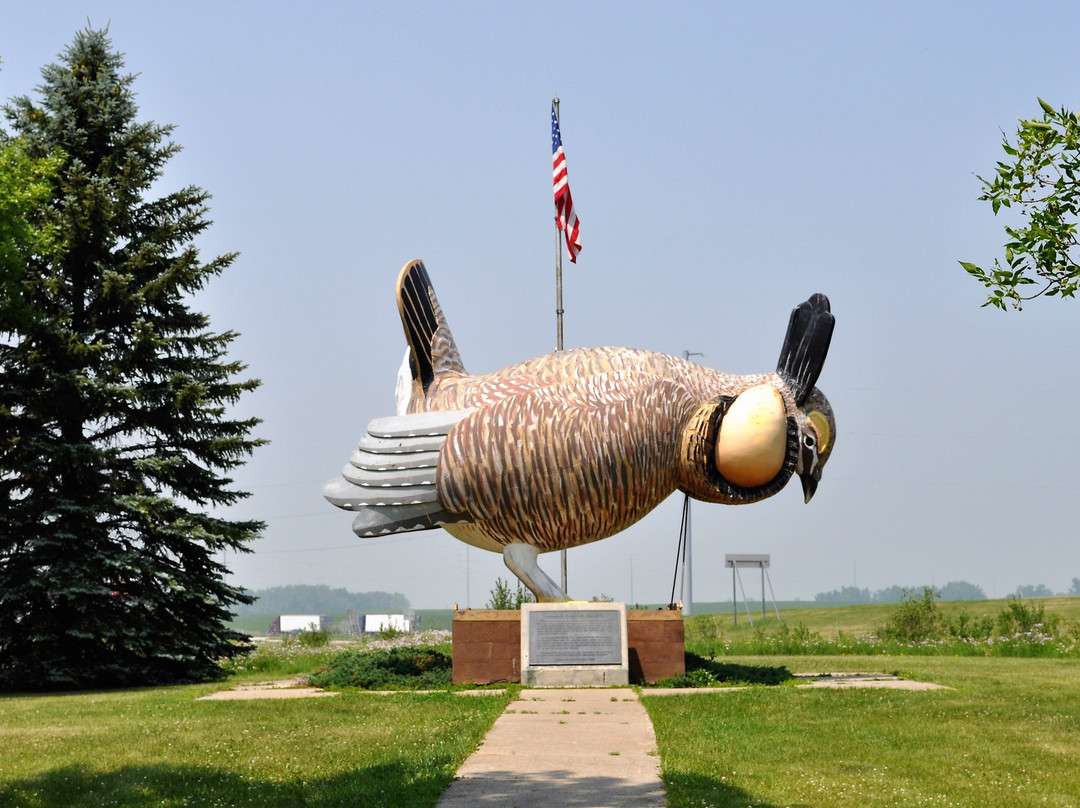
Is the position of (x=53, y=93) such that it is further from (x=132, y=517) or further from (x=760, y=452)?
(x=760, y=452)

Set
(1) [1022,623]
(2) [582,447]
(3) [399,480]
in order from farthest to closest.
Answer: (1) [1022,623]
(3) [399,480]
(2) [582,447]

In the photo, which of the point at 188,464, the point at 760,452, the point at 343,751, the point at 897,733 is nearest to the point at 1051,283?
the point at 897,733

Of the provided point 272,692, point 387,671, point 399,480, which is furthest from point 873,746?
point 272,692

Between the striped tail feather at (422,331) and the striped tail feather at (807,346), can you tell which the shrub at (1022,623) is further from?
the striped tail feather at (422,331)

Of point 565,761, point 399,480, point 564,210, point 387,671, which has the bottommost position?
point 565,761

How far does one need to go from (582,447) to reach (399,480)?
7.94ft

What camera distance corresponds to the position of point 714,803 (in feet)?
24.4

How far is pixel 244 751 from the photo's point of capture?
9.76 meters

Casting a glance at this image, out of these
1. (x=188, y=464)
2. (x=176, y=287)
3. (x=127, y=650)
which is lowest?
(x=127, y=650)

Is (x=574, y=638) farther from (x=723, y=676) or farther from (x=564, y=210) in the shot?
(x=564, y=210)

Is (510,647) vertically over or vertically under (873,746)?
over

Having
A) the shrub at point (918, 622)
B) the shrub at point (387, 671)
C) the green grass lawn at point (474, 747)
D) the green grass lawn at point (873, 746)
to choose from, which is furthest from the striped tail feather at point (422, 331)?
the shrub at point (918, 622)

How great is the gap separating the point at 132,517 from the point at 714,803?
1426cm

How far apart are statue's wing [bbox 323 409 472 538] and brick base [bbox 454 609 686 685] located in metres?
1.58
